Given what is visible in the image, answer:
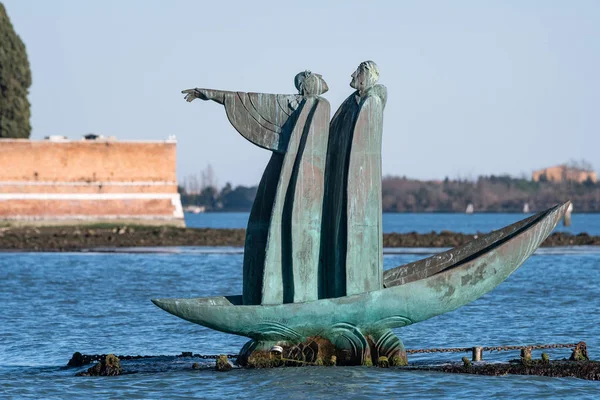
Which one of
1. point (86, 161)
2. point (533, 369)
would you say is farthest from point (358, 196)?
point (86, 161)

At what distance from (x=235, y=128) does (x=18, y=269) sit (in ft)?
79.5

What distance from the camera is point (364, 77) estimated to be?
1512 cm

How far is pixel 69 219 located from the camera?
5900 cm

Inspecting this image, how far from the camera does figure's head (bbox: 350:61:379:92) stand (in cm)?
1513

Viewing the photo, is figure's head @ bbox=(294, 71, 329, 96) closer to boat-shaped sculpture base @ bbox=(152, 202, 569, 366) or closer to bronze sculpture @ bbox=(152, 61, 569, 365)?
bronze sculpture @ bbox=(152, 61, 569, 365)

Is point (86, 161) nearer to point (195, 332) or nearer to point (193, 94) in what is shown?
point (195, 332)

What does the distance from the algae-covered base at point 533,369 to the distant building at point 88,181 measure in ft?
148

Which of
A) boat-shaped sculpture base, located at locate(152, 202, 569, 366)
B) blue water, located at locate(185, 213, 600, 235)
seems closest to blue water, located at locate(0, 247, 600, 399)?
boat-shaped sculpture base, located at locate(152, 202, 569, 366)

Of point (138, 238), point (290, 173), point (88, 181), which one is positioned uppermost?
point (88, 181)

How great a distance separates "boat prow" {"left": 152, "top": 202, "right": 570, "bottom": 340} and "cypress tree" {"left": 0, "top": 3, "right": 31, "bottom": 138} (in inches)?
1807

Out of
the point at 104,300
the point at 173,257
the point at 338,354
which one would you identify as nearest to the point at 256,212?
the point at 338,354

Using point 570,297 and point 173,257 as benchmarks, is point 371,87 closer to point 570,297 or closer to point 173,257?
point 570,297

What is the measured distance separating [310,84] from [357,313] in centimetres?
279

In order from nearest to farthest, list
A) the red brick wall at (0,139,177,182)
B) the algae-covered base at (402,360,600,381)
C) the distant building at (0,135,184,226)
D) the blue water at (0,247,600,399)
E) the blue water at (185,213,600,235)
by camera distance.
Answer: the blue water at (0,247,600,399) < the algae-covered base at (402,360,600,381) < the red brick wall at (0,139,177,182) < the distant building at (0,135,184,226) < the blue water at (185,213,600,235)
